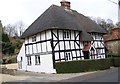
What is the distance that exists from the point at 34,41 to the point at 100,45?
38.4ft

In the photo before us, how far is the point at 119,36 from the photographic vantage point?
161ft

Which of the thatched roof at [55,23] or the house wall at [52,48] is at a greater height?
the thatched roof at [55,23]

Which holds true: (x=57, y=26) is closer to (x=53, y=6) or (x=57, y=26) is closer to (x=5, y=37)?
(x=53, y=6)

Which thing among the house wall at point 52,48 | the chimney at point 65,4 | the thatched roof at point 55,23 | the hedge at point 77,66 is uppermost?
the chimney at point 65,4

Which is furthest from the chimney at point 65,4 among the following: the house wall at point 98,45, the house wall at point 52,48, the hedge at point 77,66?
the hedge at point 77,66

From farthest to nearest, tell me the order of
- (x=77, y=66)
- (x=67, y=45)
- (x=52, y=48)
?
1. (x=67, y=45)
2. (x=52, y=48)
3. (x=77, y=66)

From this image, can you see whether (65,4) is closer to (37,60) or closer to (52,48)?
(37,60)

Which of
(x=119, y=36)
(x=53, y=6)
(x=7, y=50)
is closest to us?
(x=53, y=6)

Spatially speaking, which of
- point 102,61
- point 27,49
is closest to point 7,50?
point 27,49

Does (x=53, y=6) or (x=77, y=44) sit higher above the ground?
Answer: (x=53, y=6)

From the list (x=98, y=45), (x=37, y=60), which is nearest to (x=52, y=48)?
(x=37, y=60)

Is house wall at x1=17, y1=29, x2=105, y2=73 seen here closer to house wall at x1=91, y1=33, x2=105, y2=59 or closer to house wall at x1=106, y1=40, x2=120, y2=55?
house wall at x1=91, y1=33, x2=105, y2=59

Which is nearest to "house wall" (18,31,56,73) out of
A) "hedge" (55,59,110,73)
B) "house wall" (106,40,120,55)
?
"hedge" (55,59,110,73)

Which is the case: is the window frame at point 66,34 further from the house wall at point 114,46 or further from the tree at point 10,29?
the tree at point 10,29
